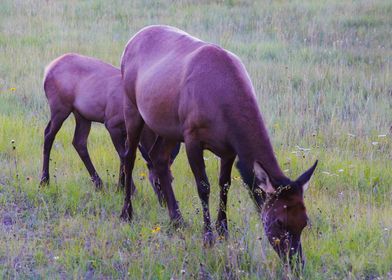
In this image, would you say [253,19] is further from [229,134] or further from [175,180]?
[229,134]

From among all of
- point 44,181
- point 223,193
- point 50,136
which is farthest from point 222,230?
point 50,136

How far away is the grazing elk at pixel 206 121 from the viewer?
203 inches

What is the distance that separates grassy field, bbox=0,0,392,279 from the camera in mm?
5500

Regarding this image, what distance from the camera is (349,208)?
6633 millimetres

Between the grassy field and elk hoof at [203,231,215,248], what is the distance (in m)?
0.08

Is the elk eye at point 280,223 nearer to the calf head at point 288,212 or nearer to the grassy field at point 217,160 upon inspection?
the calf head at point 288,212

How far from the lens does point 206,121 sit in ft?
19.0

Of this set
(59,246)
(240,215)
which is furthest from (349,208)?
(59,246)

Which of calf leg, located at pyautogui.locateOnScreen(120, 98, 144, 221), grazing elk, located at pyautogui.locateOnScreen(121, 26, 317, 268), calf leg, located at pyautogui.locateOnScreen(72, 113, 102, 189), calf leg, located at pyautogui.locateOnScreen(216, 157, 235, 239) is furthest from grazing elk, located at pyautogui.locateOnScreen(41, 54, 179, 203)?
calf leg, located at pyautogui.locateOnScreen(216, 157, 235, 239)

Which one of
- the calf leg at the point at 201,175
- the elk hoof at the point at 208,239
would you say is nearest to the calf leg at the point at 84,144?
the calf leg at the point at 201,175

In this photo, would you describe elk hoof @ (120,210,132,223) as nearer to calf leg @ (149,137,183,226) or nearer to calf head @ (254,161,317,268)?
calf leg @ (149,137,183,226)

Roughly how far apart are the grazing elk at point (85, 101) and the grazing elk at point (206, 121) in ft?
2.43

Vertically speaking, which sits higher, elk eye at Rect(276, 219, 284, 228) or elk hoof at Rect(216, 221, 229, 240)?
elk eye at Rect(276, 219, 284, 228)

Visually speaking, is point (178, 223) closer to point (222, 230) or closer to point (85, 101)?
point (222, 230)
